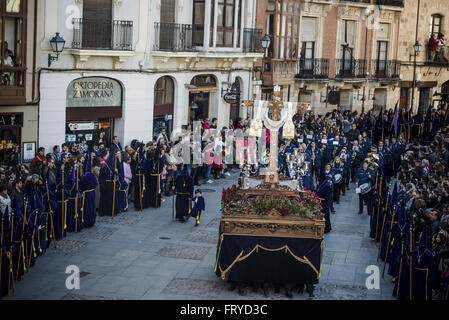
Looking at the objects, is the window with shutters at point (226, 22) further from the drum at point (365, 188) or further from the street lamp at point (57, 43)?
the drum at point (365, 188)

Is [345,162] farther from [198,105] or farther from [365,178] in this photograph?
[198,105]

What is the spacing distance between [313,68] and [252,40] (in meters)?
8.05

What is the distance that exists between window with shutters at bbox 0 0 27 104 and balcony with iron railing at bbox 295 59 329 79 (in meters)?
18.8

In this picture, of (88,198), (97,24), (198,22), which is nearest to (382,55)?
(198,22)

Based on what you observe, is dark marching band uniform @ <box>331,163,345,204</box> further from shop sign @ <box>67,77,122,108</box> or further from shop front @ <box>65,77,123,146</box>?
shop sign @ <box>67,77,122,108</box>

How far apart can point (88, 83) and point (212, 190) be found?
18.1 ft

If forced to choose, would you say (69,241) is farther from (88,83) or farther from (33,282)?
(88,83)

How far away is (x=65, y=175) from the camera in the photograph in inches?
760

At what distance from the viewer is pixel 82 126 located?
83.4 feet

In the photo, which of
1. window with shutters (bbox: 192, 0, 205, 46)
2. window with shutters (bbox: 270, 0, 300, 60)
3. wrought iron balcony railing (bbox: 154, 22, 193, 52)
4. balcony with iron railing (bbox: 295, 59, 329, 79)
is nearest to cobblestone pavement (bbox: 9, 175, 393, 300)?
wrought iron balcony railing (bbox: 154, 22, 193, 52)

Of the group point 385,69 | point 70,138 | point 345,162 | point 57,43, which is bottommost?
point 345,162

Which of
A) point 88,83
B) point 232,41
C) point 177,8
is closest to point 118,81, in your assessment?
point 88,83

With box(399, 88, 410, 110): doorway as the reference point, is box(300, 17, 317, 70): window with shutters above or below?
above

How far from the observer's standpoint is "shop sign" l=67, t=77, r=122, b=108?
2498 centimetres
